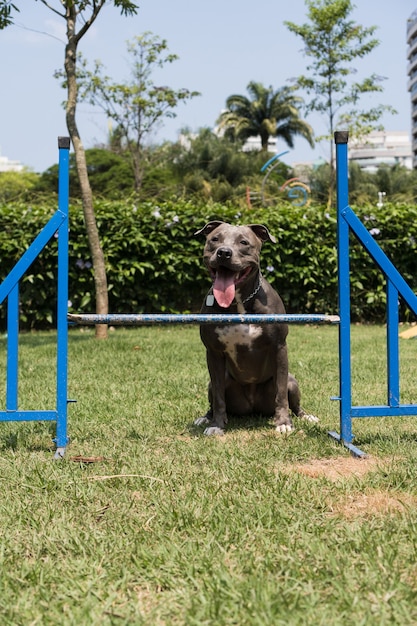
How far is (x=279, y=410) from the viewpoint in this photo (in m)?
3.99

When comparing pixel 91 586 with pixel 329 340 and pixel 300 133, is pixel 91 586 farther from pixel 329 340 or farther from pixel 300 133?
pixel 300 133

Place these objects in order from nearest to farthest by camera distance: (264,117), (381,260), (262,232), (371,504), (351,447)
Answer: (371,504)
(351,447)
(381,260)
(262,232)
(264,117)

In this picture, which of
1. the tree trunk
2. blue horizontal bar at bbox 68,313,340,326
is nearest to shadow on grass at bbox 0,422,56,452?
blue horizontal bar at bbox 68,313,340,326

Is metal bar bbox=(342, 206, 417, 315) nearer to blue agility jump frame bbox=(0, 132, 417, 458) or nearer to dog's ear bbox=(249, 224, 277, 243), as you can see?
blue agility jump frame bbox=(0, 132, 417, 458)

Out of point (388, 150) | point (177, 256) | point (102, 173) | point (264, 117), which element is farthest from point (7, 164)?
point (177, 256)

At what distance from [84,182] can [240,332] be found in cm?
524

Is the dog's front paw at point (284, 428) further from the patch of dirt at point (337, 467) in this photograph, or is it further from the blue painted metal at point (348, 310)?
the patch of dirt at point (337, 467)

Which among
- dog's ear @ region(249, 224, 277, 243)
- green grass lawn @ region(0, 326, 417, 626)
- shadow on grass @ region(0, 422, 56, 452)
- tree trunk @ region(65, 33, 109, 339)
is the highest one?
tree trunk @ region(65, 33, 109, 339)

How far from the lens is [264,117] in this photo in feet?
181

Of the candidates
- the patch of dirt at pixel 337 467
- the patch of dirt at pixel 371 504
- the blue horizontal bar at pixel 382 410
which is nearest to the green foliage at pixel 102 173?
the blue horizontal bar at pixel 382 410

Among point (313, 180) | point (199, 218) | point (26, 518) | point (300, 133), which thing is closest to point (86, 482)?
point (26, 518)

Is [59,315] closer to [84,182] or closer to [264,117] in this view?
[84,182]

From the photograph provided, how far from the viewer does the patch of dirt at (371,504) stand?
2.49 meters

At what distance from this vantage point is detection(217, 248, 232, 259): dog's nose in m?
3.69
